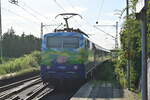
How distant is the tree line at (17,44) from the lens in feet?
319

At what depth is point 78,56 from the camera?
602 inches

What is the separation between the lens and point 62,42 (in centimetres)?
1562

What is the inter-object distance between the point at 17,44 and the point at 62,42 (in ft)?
287

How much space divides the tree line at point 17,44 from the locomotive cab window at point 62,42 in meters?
78.1

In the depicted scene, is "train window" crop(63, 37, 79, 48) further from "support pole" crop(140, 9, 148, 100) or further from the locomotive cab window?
"support pole" crop(140, 9, 148, 100)

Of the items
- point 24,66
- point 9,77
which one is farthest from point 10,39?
point 9,77

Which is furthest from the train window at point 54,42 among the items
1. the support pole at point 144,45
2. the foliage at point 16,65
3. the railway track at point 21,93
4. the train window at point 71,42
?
the foliage at point 16,65

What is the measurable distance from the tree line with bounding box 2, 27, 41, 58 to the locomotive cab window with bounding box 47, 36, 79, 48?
7806 centimetres

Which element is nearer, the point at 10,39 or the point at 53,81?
the point at 53,81

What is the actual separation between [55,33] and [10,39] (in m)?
88.2

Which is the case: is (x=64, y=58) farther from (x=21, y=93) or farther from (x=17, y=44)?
(x=17, y=44)

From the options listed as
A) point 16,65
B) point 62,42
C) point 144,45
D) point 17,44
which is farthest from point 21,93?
point 17,44

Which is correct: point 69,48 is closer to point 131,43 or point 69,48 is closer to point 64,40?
point 64,40

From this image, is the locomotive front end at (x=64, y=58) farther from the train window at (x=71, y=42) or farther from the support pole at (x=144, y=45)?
the support pole at (x=144, y=45)
